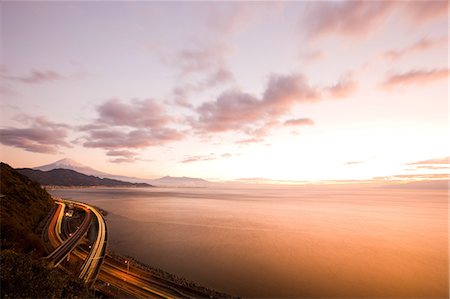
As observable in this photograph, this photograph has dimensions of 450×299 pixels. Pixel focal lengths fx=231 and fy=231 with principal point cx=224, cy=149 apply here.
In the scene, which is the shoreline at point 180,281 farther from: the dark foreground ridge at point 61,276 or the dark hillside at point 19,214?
the dark hillside at point 19,214

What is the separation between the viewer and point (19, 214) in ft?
187

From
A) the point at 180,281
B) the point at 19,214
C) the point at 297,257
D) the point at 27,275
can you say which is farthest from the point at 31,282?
the point at 297,257

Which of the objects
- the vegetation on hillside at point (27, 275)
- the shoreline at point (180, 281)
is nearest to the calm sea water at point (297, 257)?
the shoreline at point (180, 281)

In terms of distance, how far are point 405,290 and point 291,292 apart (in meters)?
19.4

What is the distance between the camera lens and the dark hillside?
1513 inches

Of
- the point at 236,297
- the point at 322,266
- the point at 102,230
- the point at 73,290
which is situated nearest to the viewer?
the point at 73,290

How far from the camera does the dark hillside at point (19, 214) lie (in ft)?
126

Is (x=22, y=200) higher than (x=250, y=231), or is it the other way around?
(x=22, y=200)

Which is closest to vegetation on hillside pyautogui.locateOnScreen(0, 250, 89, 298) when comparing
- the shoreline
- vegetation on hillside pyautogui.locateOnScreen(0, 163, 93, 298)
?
vegetation on hillside pyautogui.locateOnScreen(0, 163, 93, 298)

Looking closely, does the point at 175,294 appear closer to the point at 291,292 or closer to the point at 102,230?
the point at 291,292

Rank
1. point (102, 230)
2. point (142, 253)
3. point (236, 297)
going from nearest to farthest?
point (236, 297) < point (142, 253) < point (102, 230)

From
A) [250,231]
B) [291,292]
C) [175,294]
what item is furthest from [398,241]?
[175,294]

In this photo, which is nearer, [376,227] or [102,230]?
[102,230]

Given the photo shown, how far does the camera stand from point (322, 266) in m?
47.3
